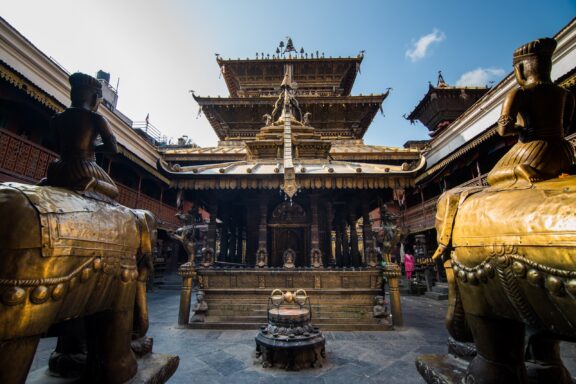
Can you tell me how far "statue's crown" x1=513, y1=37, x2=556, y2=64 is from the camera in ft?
6.53

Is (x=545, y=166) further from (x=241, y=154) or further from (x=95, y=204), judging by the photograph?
(x=241, y=154)

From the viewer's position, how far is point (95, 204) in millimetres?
1977

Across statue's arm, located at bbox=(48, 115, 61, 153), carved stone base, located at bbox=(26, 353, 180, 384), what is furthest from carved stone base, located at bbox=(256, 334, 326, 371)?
statue's arm, located at bbox=(48, 115, 61, 153)

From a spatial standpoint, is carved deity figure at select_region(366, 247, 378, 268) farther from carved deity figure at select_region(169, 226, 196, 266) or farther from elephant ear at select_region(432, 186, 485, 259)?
elephant ear at select_region(432, 186, 485, 259)

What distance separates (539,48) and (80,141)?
3819mm

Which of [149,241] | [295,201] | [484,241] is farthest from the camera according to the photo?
[295,201]

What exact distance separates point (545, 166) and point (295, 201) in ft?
23.8

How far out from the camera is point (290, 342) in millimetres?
4324

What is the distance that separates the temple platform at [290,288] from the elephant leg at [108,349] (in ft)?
16.2

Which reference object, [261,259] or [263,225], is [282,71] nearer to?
[263,225]

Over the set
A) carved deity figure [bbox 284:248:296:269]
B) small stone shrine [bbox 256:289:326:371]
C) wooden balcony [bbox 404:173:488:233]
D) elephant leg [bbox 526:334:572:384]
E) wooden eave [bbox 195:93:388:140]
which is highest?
wooden eave [bbox 195:93:388:140]

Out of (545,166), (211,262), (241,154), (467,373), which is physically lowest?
(467,373)

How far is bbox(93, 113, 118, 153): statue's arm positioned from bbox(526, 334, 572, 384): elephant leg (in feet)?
13.3

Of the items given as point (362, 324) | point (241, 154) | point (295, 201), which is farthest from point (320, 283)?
point (241, 154)
